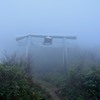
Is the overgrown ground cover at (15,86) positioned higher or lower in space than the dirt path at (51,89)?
higher

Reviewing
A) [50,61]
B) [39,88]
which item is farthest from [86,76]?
[50,61]

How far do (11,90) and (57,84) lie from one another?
4.48 m

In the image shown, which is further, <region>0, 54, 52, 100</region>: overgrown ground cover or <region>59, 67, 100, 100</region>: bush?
<region>59, 67, 100, 100</region>: bush

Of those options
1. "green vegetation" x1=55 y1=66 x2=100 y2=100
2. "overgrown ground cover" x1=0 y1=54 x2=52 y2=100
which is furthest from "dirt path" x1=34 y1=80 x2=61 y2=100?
"overgrown ground cover" x1=0 y1=54 x2=52 y2=100

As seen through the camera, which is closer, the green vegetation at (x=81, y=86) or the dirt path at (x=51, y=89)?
the dirt path at (x=51, y=89)

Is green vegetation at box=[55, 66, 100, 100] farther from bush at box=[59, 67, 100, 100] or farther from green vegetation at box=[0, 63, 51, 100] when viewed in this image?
green vegetation at box=[0, 63, 51, 100]

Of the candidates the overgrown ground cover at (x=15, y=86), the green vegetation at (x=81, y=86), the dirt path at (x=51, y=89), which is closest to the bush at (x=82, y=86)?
the green vegetation at (x=81, y=86)

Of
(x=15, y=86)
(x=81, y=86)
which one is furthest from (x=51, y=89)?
(x=15, y=86)

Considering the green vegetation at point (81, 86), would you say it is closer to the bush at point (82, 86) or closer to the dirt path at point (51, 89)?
the bush at point (82, 86)

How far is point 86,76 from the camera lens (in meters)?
13.8

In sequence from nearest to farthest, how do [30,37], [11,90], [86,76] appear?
[11,90] < [86,76] < [30,37]

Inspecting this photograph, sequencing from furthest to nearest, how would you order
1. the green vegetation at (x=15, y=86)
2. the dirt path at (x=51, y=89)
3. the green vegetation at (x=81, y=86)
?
1. the green vegetation at (x=81, y=86)
2. the dirt path at (x=51, y=89)
3. the green vegetation at (x=15, y=86)

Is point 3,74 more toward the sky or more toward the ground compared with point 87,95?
more toward the sky

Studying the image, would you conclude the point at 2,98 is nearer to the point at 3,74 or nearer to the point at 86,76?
the point at 3,74
